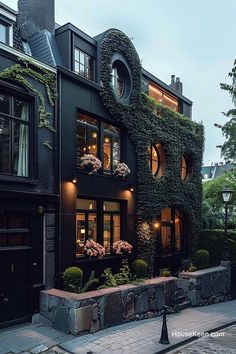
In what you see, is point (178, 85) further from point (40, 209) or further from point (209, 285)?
point (40, 209)

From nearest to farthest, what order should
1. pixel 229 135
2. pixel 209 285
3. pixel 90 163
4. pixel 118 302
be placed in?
pixel 118 302, pixel 90 163, pixel 209 285, pixel 229 135

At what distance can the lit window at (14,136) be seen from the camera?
10.4 m

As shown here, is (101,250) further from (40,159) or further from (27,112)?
(27,112)

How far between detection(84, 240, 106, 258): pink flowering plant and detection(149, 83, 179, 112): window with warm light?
9.02 meters

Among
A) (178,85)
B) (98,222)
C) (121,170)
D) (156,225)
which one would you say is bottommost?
(156,225)

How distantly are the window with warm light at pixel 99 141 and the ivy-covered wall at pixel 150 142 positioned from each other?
69cm

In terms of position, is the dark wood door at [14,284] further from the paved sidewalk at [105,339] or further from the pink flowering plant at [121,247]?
the pink flowering plant at [121,247]

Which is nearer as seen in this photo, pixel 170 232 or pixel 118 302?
pixel 118 302

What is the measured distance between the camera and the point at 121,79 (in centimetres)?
1548

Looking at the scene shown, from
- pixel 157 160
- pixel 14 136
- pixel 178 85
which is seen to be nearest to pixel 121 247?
pixel 157 160

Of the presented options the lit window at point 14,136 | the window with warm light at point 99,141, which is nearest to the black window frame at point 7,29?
the lit window at point 14,136

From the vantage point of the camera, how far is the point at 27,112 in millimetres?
11164

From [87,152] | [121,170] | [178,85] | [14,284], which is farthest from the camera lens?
[178,85]

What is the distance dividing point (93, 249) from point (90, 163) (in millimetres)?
3061
